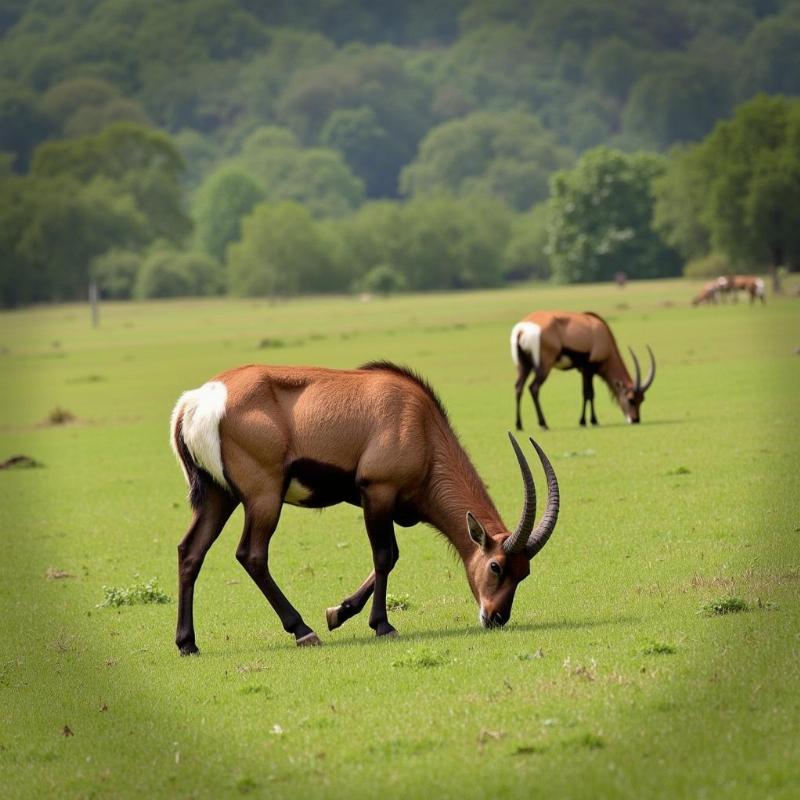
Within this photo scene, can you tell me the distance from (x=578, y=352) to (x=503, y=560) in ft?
54.3

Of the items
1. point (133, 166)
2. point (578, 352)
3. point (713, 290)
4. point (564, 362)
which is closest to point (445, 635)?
point (578, 352)

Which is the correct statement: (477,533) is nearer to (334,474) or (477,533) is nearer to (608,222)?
(334,474)

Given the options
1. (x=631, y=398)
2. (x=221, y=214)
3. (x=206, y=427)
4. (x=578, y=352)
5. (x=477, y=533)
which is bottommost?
(x=221, y=214)

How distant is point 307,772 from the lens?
7605 millimetres

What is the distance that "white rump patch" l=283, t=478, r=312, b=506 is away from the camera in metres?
11.1

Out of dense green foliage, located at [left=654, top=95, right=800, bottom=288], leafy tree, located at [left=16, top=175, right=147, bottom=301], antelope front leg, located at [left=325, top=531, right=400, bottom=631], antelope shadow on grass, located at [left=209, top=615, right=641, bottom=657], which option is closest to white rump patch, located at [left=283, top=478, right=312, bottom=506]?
antelope front leg, located at [left=325, top=531, right=400, bottom=631]

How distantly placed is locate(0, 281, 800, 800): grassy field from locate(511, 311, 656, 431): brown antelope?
66 centimetres

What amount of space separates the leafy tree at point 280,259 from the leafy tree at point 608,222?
2189 centimetres

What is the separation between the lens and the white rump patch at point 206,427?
10.9 meters

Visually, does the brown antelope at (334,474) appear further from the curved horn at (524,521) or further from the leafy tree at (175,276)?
the leafy tree at (175,276)

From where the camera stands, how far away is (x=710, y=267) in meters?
109

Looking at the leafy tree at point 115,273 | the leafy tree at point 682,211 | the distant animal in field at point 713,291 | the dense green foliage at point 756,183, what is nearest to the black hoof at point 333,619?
the distant animal in field at point 713,291

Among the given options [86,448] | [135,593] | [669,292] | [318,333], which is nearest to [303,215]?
[669,292]

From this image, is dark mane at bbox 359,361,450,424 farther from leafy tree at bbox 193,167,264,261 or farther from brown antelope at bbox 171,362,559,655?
leafy tree at bbox 193,167,264,261
